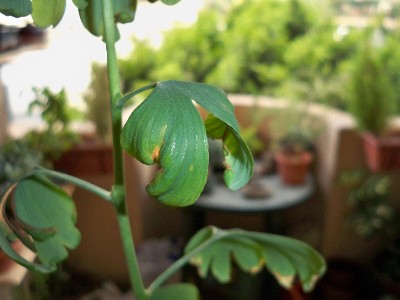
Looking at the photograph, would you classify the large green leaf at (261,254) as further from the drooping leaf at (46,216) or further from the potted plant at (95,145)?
the potted plant at (95,145)

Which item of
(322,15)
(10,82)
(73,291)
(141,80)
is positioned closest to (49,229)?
(10,82)

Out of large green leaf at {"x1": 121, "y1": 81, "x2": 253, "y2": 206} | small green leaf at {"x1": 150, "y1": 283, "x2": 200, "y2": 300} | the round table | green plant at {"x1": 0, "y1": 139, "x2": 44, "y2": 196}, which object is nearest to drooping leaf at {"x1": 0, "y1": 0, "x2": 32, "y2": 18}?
large green leaf at {"x1": 121, "y1": 81, "x2": 253, "y2": 206}

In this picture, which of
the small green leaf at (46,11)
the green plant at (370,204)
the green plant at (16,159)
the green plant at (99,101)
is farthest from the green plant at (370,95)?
the small green leaf at (46,11)

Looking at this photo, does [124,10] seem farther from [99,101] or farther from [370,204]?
[370,204]

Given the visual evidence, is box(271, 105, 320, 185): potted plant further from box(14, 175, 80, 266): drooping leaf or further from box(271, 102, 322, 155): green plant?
box(14, 175, 80, 266): drooping leaf

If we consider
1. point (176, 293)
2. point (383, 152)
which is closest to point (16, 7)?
point (176, 293)

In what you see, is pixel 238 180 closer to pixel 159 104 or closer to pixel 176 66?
pixel 159 104

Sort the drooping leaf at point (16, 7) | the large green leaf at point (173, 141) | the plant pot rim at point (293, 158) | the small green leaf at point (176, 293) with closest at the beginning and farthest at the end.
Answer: the large green leaf at point (173, 141)
the drooping leaf at point (16, 7)
the small green leaf at point (176, 293)
the plant pot rim at point (293, 158)

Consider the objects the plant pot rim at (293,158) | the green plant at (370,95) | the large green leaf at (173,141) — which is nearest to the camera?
the large green leaf at (173,141)
